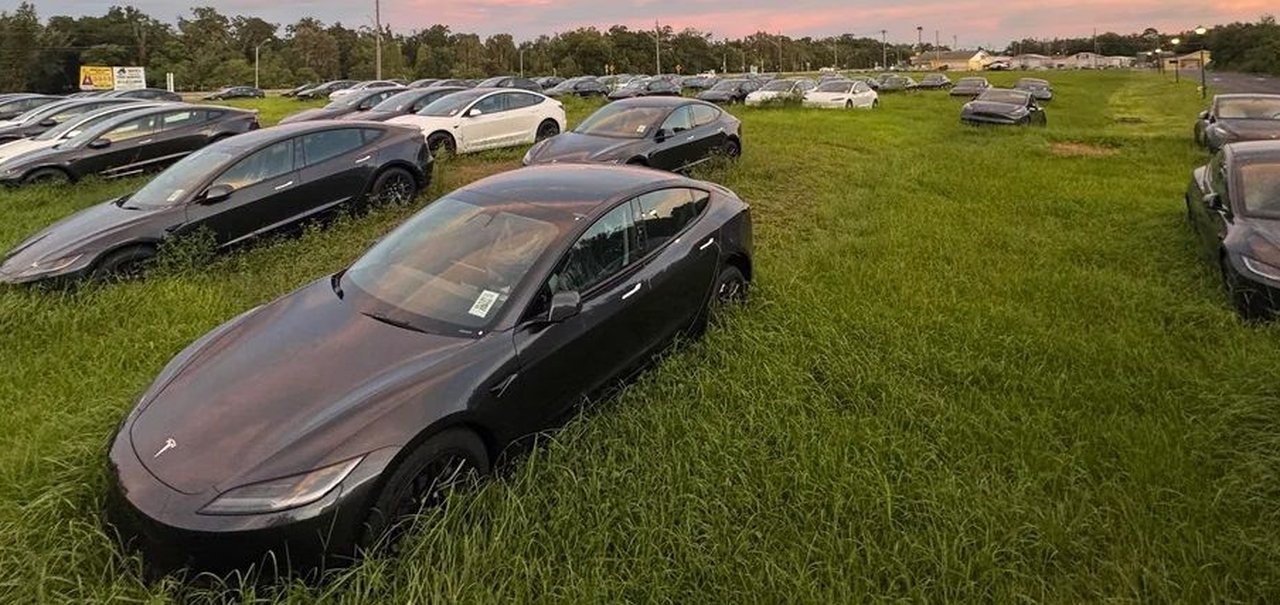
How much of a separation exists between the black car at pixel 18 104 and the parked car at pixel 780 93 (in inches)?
823

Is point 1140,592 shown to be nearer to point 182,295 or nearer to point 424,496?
point 424,496

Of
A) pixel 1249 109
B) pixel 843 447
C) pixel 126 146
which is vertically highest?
pixel 1249 109

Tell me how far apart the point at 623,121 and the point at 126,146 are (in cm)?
766

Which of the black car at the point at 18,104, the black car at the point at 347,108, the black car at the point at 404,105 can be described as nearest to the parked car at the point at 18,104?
the black car at the point at 18,104

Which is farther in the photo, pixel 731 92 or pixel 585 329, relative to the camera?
pixel 731 92

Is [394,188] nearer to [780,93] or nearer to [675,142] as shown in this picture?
[675,142]

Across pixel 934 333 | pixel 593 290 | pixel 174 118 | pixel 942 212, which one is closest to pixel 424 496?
pixel 593 290

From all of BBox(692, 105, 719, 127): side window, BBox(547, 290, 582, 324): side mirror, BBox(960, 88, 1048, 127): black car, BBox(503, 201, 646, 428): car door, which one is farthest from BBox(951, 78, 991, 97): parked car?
BBox(547, 290, 582, 324): side mirror

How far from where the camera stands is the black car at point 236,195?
5.82 meters

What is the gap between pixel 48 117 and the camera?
1484 centimetres

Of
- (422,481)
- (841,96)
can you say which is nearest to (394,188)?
(422,481)

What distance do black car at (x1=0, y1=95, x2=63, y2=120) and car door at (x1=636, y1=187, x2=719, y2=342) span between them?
2102cm

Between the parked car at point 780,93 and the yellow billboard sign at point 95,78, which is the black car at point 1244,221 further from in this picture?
the yellow billboard sign at point 95,78

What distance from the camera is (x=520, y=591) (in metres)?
2.58
